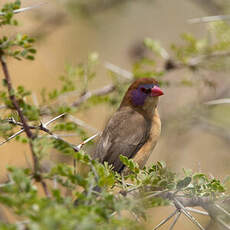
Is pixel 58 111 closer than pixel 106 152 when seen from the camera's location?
Yes

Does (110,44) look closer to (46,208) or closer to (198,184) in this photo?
(198,184)

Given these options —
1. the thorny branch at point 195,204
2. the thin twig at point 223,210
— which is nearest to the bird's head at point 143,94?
the thorny branch at point 195,204

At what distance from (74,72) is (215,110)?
328 cm

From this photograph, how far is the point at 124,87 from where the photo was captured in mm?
4809

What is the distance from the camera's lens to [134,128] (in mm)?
4586

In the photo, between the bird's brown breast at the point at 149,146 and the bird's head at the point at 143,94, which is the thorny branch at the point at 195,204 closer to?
the bird's brown breast at the point at 149,146

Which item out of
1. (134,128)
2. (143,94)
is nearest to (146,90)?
(143,94)

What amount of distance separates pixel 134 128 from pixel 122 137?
8.9 inches

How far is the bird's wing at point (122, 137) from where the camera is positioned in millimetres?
4137

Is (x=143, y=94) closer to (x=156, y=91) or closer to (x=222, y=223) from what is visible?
(x=156, y=91)

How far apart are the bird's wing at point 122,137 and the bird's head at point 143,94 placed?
129 mm

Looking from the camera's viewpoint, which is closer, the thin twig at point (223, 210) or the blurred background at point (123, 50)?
the thin twig at point (223, 210)

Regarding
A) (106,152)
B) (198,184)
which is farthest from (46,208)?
(106,152)

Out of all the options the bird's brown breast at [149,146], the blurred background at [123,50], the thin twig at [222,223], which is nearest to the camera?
the thin twig at [222,223]
